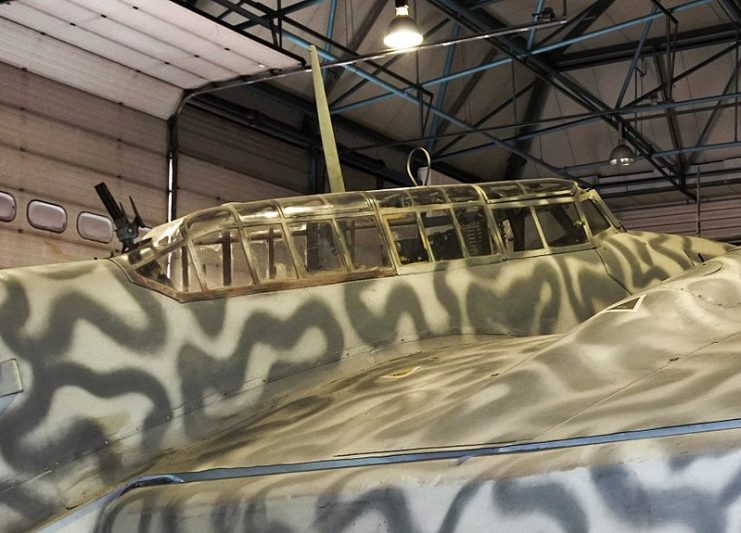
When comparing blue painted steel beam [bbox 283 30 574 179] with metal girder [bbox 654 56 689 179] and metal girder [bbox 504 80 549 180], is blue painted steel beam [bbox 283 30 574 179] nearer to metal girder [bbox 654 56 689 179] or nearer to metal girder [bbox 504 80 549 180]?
metal girder [bbox 504 80 549 180]

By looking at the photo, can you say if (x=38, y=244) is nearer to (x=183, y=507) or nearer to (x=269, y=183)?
(x=269, y=183)

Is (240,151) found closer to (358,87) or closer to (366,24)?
(358,87)

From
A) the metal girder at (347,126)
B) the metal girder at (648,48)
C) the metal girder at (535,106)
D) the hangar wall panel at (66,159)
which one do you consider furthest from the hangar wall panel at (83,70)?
the metal girder at (648,48)

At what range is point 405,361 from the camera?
5535 millimetres

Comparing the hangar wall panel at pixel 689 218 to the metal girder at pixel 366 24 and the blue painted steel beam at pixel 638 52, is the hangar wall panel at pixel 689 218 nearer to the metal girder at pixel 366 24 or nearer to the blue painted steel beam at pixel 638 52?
the blue painted steel beam at pixel 638 52

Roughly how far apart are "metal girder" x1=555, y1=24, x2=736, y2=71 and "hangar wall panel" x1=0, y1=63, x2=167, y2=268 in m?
12.9

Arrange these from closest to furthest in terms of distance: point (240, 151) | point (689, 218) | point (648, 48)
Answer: point (240, 151) → point (648, 48) → point (689, 218)

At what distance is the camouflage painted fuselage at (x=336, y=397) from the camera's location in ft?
10.3

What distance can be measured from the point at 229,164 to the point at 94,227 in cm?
436

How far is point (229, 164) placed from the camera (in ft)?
62.8

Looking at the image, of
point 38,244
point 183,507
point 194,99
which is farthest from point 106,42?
point 183,507

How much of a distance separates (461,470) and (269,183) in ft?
57.4

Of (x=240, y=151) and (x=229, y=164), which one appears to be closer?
(x=229, y=164)

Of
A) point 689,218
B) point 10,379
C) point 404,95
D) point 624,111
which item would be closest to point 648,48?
point 624,111
